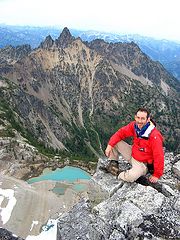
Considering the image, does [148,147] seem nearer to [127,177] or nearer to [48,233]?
[127,177]

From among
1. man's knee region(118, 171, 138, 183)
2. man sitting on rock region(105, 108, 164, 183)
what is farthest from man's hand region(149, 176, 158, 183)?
man's knee region(118, 171, 138, 183)

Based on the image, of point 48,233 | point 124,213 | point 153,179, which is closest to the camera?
point 124,213

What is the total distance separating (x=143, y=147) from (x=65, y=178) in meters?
46.0

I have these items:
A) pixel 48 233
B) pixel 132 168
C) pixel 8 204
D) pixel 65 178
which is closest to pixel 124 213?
pixel 132 168

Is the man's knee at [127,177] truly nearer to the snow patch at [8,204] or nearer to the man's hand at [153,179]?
the man's hand at [153,179]

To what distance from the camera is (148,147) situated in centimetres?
1755

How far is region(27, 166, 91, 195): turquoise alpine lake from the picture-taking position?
2152 inches

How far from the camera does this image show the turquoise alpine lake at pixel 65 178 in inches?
2152

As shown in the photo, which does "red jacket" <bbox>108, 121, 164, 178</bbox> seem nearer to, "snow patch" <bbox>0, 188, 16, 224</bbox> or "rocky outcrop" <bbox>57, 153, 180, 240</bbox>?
"rocky outcrop" <bbox>57, 153, 180, 240</bbox>

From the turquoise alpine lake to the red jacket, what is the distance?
1432 inches

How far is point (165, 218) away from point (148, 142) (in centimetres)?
400

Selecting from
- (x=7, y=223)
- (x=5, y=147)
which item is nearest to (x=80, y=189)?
(x=7, y=223)

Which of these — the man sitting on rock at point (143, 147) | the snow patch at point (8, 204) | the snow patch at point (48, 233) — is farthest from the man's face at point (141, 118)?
the snow patch at point (8, 204)

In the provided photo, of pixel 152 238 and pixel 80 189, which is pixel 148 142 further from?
pixel 80 189
